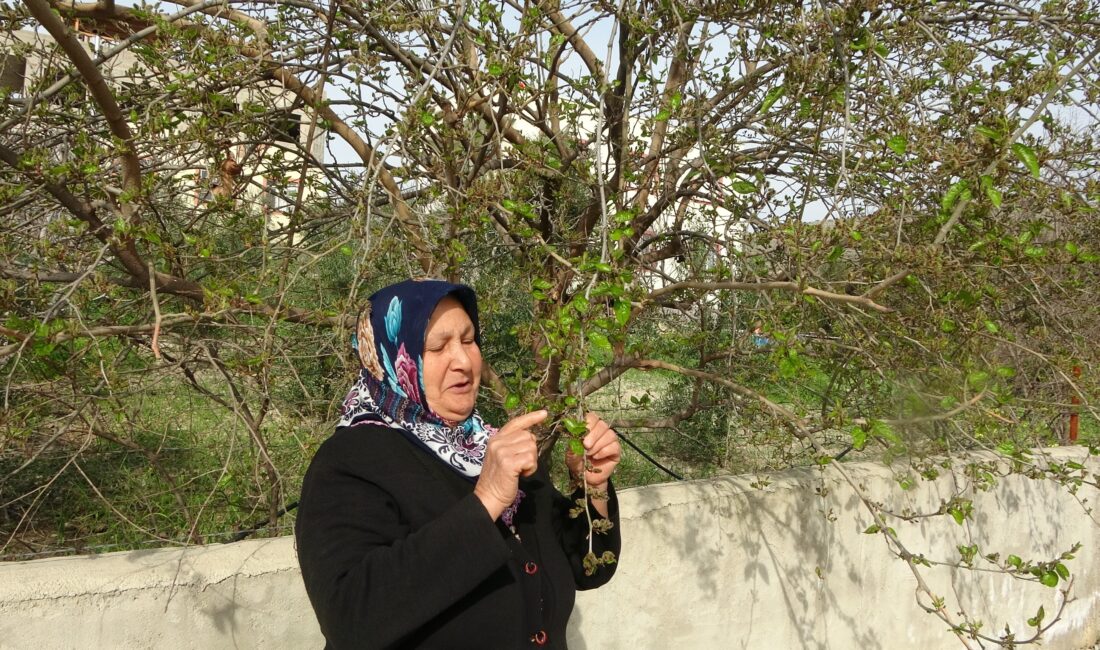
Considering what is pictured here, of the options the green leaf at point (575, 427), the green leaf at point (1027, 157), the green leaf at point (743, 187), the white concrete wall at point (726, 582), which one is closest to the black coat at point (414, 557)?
the green leaf at point (575, 427)

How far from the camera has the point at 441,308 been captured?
2.04m

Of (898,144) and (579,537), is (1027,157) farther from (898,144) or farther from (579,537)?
(579,537)

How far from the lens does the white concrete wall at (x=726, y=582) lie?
2230 millimetres

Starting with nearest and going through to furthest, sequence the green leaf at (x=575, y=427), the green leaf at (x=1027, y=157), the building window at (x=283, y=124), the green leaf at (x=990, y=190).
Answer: the green leaf at (x=575, y=427), the green leaf at (x=1027, y=157), the green leaf at (x=990, y=190), the building window at (x=283, y=124)

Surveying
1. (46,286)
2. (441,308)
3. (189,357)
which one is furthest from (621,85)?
(46,286)

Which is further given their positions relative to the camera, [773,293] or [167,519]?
[167,519]

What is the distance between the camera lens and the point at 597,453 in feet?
6.65

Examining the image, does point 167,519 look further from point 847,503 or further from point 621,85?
point 847,503

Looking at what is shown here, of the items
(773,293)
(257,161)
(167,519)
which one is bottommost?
(167,519)

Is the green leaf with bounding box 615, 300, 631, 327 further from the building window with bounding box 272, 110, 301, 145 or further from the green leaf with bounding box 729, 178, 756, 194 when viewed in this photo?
the building window with bounding box 272, 110, 301, 145

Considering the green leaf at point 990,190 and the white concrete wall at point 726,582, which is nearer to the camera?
the green leaf at point 990,190

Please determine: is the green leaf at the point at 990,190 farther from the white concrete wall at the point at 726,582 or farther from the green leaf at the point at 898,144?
the white concrete wall at the point at 726,582

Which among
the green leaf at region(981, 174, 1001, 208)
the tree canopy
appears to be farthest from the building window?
the green leaf at region(981, 174, 1001, 208)

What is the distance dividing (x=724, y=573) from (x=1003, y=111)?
72.3 inches
